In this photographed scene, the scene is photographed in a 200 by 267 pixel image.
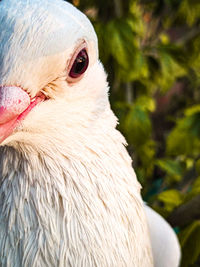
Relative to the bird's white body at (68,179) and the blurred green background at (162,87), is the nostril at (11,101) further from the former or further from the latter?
the blurred green background at (162,87)

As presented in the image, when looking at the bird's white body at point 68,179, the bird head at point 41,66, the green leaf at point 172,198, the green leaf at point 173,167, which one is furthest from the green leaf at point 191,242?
the bird head at point 41,66

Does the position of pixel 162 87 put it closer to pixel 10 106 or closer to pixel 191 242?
pixel 191 242

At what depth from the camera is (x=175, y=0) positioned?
5.39 ft

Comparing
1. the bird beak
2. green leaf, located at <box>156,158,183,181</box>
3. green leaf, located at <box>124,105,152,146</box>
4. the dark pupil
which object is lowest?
green leaf, located at <box>156,158,183,181</box>

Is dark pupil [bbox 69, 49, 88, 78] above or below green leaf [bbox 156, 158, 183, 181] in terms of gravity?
above

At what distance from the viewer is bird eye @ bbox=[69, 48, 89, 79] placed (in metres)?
0.60

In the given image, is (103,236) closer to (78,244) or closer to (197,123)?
(78,244)

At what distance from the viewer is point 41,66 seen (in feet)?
1.78

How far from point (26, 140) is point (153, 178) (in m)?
1.95

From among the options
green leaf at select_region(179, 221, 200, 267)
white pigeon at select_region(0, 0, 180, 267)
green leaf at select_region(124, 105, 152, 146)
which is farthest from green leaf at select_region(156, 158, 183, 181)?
white pigeon at select_region(0, 0, 180, 267)

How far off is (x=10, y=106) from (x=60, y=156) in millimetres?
183

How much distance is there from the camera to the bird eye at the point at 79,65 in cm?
60

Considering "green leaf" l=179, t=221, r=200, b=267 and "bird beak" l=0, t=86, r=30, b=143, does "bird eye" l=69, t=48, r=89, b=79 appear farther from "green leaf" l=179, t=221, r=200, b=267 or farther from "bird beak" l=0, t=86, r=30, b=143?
"green leaf" l=179, t=221, r=200, b=267

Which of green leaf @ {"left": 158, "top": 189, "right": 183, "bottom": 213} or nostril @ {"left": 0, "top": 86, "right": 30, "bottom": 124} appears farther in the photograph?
green leaf @ {"left": 158, "top": 189, "right": 183, "bottom": 213}
